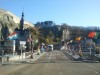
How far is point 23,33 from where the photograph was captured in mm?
144750

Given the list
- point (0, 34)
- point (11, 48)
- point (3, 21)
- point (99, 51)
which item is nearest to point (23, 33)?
point (0, 34)

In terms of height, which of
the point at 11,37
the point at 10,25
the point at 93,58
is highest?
the point at 10,25

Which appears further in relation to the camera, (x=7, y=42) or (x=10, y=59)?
(x=7, y=42)

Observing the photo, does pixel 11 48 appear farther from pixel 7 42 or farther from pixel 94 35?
pixel 94 35

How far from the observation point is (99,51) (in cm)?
9900

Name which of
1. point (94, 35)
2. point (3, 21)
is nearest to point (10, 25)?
point (3, 21)

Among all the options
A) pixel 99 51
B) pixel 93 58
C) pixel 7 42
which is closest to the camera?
pixel 93 58

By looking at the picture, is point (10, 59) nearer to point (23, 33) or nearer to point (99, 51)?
point (99, 51)

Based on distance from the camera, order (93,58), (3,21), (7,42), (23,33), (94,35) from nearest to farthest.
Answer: (93,58), (94,35), (7,42), (23,33), (3,21)

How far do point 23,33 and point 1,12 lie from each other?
119ft

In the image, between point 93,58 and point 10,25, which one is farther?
point 10,25

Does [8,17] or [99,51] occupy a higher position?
[8,17]

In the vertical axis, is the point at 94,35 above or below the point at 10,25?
below

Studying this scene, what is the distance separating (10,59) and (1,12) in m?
113
